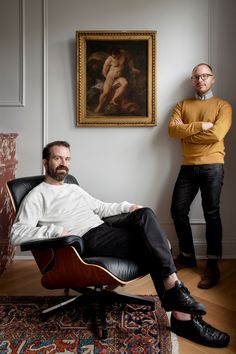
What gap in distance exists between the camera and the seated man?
178 centimetres

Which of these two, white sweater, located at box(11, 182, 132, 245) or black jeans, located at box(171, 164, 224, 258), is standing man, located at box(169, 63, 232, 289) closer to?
black jeans, located at box(171, 164, 224, 258)

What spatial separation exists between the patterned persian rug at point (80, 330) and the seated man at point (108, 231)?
17 cm

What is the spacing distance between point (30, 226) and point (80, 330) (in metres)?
0.69

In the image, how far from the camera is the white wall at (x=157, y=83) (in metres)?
3.01

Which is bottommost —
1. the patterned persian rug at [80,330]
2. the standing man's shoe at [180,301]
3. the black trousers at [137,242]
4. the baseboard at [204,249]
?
the patterned persian rug at [80,330]

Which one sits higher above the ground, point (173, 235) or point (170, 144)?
point (170, 144)

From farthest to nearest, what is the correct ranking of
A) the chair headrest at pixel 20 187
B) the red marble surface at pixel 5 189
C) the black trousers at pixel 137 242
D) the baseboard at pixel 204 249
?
the baseboard at pixel 204 249
the red marble surface at pixel 5 189
the chair headrest at pixel 20 187
the black trousers at pixel 137 242

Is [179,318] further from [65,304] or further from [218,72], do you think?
[218,72]

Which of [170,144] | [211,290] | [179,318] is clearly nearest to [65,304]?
[179,318]

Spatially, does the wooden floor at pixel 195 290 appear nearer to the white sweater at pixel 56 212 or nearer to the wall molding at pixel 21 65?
the white sweater at pixel 56 212

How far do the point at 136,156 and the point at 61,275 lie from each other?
1.58m

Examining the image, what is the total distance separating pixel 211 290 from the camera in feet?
8.12

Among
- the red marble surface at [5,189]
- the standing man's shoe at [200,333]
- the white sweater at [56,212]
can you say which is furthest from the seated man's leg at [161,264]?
the red marble surface at [5,189]

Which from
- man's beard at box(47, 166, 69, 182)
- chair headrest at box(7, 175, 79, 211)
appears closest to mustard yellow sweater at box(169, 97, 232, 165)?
man's beard at box(47, 166, 69, 182)
